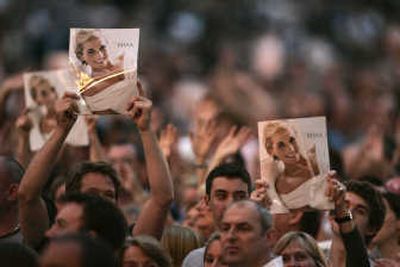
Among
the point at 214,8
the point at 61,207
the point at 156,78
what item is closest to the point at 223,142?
the point at 61,207

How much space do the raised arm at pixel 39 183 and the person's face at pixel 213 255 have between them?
90 cm

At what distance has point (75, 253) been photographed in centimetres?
708

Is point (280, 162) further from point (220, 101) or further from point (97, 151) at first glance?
point (220, 101)

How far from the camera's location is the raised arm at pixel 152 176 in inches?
366

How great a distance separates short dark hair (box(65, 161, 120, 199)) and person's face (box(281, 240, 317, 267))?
44.8 inches

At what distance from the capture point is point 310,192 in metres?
9.73

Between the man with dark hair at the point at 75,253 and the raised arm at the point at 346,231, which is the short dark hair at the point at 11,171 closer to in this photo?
the raised arm at the point at 346,231

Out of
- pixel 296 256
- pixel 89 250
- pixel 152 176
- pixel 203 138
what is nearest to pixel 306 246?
pixel 296 256

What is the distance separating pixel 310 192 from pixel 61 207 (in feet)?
5.20

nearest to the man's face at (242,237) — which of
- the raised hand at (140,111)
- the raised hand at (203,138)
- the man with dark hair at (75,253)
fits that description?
the raised hand at (140,111)

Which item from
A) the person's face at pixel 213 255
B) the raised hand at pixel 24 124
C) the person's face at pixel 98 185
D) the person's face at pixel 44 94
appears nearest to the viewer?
the person's face at pixel 213 255

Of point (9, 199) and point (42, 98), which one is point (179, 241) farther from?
point (42, 98)

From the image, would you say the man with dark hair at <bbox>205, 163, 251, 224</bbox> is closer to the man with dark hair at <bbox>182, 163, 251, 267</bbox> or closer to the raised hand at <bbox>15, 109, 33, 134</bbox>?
the man with dark hair at <bbox>182, 163, 251, 267</bbox>

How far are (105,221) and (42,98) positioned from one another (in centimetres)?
372
